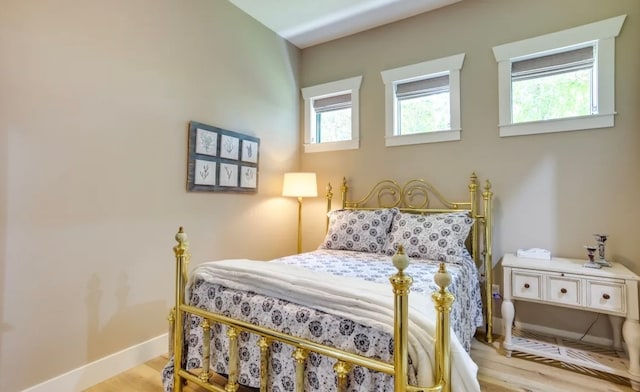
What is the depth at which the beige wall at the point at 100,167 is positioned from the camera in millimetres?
1743

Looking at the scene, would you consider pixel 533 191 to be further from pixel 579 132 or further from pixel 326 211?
pixel 326 211

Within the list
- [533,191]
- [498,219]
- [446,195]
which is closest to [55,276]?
[446,195]

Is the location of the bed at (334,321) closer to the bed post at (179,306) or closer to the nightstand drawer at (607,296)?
the bed post at (179,306)

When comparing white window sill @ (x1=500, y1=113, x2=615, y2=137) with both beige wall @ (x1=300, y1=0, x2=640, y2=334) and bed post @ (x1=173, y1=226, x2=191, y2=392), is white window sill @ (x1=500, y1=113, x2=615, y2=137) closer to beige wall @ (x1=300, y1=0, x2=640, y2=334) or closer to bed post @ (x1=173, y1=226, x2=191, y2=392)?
beige wall @ (x1=300, y1=0, x2=640, y2=334)

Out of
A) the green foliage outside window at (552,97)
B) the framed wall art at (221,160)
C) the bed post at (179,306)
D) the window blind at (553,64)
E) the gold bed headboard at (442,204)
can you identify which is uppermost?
the window blind at (553,64)

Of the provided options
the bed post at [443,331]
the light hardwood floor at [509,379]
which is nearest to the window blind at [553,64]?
the light hardwood floor at [509,379]

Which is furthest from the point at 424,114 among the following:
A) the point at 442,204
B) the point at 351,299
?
the point at 351,299

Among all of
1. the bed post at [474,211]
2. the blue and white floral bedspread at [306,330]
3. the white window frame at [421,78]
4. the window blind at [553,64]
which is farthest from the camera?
the white window frame at [421,78]

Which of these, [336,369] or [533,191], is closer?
[336,369]

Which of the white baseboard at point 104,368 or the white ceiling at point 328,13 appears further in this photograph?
the white ceiling at point 328,13

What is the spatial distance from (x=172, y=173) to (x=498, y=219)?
274 centimetres

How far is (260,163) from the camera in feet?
10.9

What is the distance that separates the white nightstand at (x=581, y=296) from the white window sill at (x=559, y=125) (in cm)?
102

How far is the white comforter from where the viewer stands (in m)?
1.14
